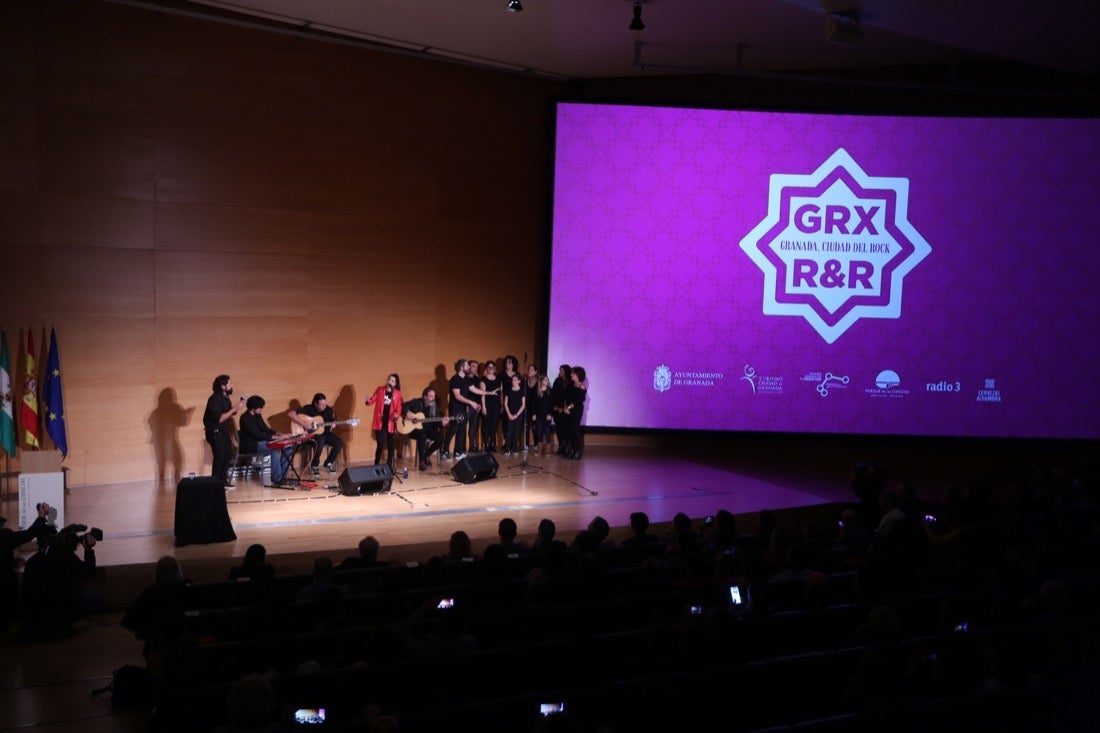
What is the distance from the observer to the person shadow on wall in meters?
11.7

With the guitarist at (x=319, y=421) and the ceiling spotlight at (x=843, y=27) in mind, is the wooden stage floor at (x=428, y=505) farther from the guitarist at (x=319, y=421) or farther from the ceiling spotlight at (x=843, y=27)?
the ceiling spotlight at (x=843, y=27)

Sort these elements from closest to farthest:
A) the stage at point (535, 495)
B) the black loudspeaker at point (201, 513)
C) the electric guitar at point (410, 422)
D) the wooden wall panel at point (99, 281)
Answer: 1. the black loudspeaker at point (201, 513)
2. the stage at point (535, 495)
3. the wooden wall panel at point (99, 281)
4. the electric guitar at point (410, 422)

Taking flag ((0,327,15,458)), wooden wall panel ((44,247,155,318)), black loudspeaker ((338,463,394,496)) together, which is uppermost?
wooden wall panel ((44,247,155,318))

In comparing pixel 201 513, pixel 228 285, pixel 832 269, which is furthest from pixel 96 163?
pixel 832 269

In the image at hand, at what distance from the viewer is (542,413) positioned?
13.9 m

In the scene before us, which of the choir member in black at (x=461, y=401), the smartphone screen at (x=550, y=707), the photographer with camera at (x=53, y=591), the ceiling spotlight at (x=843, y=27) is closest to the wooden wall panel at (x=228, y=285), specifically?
the choir member in black at (x=461, y=401)

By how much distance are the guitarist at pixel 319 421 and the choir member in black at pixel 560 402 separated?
10.0 ft

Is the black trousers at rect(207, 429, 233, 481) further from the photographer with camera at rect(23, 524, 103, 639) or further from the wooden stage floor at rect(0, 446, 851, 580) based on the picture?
the photographer with camera at rect(23, 524, 103, 639)

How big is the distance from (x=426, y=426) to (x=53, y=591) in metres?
6.15

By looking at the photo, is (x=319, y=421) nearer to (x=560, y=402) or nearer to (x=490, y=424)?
(x=490, y=424)

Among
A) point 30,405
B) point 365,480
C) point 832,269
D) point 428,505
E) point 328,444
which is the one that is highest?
point 832,269

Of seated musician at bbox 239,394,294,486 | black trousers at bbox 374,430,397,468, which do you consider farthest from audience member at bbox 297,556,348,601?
black trousers at bbox 374,430,397,468

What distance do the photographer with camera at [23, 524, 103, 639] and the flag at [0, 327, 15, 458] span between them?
3.38m

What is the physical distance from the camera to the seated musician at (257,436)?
11.4 metres
